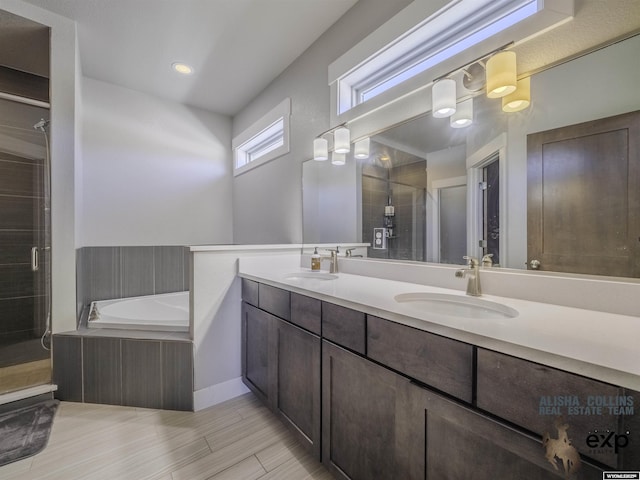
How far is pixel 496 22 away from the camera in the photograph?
133 cm

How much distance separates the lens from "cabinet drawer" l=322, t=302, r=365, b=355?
1.06 meters

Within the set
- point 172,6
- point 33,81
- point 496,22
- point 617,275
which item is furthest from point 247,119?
point 617,275

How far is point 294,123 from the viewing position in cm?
249

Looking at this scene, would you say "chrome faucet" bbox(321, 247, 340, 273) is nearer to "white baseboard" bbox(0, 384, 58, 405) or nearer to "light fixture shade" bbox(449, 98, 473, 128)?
"light fixture shade" bbox(449, 98, 473, 128)

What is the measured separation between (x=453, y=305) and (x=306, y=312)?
653 millimetres

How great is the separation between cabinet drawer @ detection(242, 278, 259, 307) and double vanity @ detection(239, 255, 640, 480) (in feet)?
1.05

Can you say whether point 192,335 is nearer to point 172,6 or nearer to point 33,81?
point 172,6

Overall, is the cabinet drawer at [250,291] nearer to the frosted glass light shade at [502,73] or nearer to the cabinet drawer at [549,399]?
the cabinet drawer at [549,399]

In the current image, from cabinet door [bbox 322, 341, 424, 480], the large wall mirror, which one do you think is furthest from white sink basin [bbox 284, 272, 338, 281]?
cabinet door [bbox 322, 341, 424, 480]

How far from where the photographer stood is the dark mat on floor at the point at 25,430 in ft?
4.62

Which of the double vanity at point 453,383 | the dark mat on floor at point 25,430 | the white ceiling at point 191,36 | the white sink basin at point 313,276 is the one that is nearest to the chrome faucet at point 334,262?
the white sink basin at point 313,276

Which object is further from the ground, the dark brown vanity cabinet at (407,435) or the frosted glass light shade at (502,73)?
the frosted glass light shade at (502,73)

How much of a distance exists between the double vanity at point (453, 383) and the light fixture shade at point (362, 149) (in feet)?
2.88

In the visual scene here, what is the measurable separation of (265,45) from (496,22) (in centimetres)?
166
